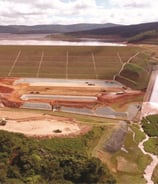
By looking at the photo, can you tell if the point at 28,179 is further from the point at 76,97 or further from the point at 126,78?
the point at 126,78

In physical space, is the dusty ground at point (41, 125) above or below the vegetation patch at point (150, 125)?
above

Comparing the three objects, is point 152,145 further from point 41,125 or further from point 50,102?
point 50,102

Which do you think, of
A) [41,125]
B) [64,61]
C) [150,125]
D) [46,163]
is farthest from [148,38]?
[46,163]

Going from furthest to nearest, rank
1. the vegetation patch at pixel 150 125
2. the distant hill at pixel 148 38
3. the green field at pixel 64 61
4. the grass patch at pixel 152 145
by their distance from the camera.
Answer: the distant hill at pixel 148 38
the green field at pixel 64 61
the vegetation patch at pixel 150 125
the grass patch at pixel 152 145

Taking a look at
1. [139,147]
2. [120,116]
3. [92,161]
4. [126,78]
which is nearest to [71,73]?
[126,78]

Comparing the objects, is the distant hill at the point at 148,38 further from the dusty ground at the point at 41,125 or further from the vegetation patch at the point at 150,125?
the dusty ground at the point at 41,125

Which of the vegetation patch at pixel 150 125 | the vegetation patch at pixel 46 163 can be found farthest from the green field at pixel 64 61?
the vegetation patch at pixel 46 163

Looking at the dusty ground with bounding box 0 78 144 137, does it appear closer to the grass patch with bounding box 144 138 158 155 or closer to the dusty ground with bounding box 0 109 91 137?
the dusty ground with bounding box 0 109 91 137

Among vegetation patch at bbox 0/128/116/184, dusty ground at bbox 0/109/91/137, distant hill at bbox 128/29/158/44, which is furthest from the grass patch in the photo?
distant hill at bbox 128/29/158/44

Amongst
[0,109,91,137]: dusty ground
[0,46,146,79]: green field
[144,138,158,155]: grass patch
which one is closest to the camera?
[0,109,91,137]: dusty ground
